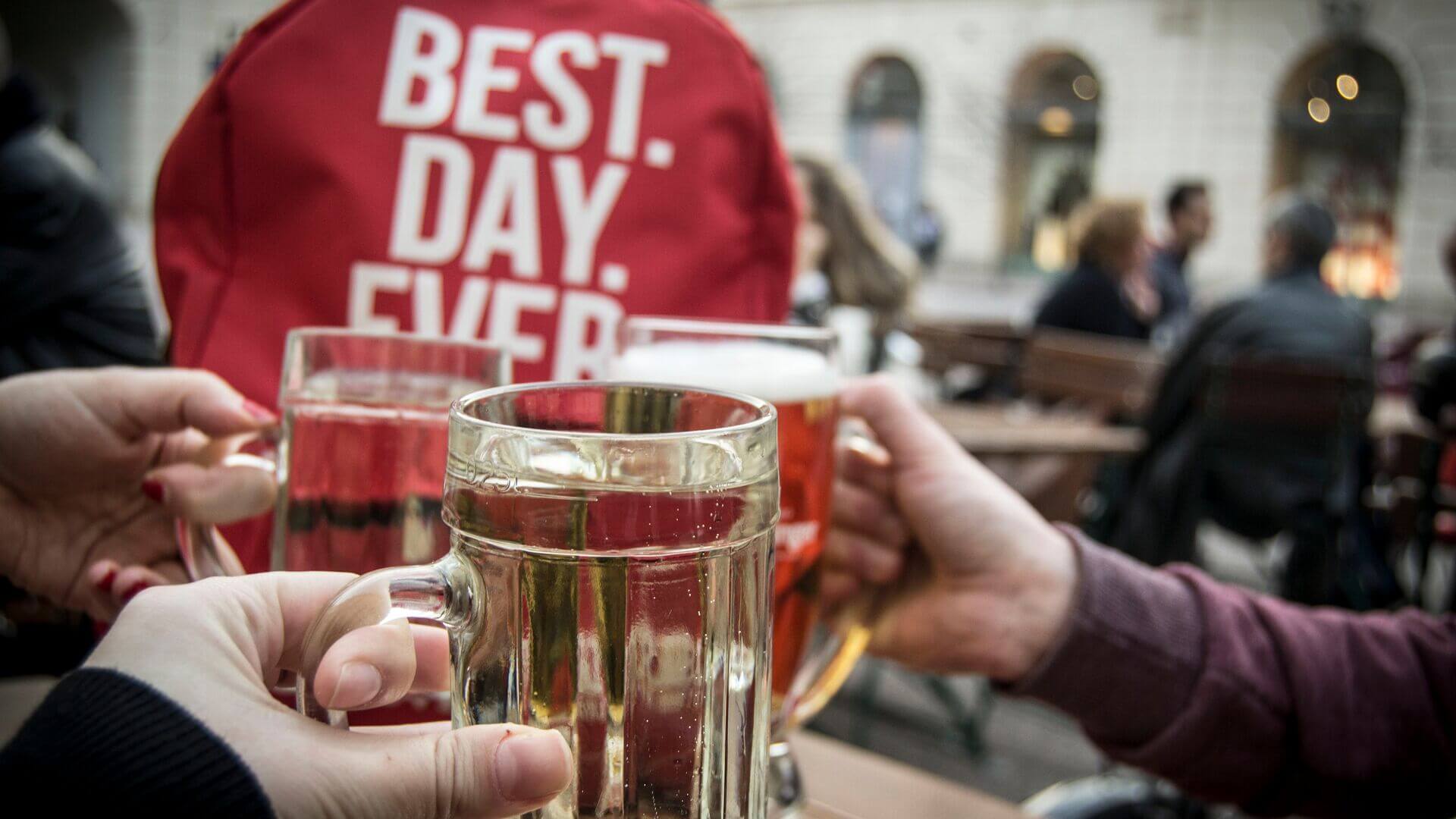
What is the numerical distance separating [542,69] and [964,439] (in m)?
2.14

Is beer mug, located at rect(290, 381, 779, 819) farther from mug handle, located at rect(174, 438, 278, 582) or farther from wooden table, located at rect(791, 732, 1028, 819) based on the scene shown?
wooden table, located at rect(791, 732, 1028, 819)

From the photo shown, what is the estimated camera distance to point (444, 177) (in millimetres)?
839

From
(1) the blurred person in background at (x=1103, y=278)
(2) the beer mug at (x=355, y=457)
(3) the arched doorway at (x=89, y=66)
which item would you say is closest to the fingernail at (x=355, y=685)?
(2) the beer mug at (x=355, y=457)

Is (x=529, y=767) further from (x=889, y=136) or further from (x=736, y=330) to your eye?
(x=889, y=136)

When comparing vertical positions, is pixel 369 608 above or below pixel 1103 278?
below

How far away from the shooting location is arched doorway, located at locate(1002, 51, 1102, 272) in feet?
53.9

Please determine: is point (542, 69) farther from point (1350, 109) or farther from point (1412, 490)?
point (1350, 109)

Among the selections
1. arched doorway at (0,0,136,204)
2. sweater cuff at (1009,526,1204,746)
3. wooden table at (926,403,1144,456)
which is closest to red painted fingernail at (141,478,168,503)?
sweater cuff at (1009,526,1204,746)

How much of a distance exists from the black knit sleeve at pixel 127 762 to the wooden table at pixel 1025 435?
8.30 feet

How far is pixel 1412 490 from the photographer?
402 cm

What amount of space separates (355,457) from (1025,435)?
2616 millimetres

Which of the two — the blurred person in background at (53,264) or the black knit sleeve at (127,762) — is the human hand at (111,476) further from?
the blurred person in background at (53,264)

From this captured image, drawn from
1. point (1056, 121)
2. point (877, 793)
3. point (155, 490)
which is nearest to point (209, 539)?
point (155, 490)

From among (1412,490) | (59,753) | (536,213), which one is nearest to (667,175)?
(536,213)
